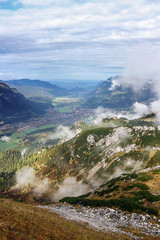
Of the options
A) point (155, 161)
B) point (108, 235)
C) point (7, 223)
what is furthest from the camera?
point (155, 161)

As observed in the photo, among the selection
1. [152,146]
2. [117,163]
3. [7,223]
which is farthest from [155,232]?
[152,146]

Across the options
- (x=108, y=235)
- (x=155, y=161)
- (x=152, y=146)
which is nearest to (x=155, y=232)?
(x=108, y=235)

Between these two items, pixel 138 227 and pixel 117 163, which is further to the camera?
pixel 117 163

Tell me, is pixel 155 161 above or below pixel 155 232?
below

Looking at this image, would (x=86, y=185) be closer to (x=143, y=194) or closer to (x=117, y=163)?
(x=117, y=163)

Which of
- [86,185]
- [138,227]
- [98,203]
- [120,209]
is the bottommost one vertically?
[86,185]

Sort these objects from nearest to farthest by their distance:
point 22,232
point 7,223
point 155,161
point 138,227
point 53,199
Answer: point 22,232 < point 7,223 < point 138,227 < point 155,161 < point 53,199

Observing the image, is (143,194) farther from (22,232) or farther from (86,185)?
(86,185)

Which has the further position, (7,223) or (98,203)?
(98,203)

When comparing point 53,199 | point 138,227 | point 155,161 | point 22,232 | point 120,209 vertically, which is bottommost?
point 53,199
